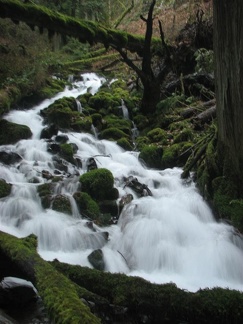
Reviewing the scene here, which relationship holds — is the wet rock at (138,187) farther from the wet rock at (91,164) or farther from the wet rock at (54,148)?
the wet rock at (54,148)

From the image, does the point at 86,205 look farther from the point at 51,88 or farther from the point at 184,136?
the point at 51,88

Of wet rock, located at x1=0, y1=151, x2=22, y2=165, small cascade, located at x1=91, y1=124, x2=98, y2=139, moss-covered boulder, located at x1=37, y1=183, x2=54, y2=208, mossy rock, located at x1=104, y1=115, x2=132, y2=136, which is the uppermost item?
mossy rock, located at x1=104, y1=115, x2=132, y2=136

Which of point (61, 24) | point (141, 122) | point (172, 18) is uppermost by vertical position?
point (172, 18)

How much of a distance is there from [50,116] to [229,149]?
746cm

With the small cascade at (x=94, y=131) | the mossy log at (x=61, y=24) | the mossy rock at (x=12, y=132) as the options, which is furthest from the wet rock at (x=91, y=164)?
the mossy log at (x=61, y=24)

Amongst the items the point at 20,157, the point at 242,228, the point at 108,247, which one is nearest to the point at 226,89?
the point at 242,228

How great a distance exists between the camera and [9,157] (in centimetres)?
929

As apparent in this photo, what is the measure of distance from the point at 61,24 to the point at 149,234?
6796mm

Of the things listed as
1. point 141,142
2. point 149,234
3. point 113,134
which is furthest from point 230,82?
point 113,134

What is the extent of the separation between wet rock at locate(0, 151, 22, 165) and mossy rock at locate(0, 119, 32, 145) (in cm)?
124

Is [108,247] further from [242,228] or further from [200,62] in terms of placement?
[200,62]

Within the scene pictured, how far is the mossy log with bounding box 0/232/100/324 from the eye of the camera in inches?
90.0

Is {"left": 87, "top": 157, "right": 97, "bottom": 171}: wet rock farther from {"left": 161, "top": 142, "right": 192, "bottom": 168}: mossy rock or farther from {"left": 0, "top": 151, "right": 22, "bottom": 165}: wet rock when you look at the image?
{"left": 161, "top": 142, "right": 192, "bottom": 168}: mossy rock

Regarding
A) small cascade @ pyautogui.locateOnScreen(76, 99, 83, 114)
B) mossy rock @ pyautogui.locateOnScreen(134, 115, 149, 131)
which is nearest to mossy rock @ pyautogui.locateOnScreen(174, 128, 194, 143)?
mossy rock @ pyautogui.locateOnScreen(134, 115, 149, 131)
